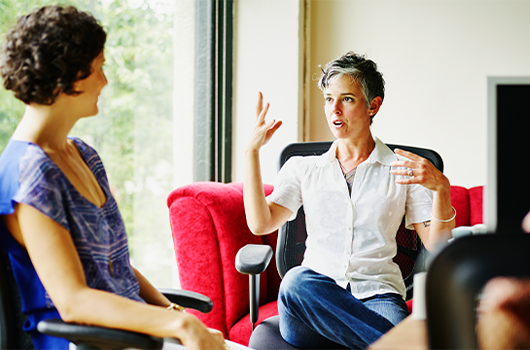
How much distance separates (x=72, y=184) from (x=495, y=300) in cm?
80

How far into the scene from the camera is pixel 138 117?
2238 millimetres

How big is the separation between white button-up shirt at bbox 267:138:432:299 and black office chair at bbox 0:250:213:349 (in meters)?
0.86

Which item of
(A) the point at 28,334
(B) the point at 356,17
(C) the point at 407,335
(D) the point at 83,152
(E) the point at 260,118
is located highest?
(B) the point at 356,17

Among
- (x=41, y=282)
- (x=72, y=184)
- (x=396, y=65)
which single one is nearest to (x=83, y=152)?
(x=72, y=184)

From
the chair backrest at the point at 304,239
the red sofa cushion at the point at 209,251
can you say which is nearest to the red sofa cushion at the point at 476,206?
the chair backrest at the point at 304,239

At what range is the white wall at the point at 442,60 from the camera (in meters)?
2.41

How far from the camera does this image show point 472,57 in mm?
2465

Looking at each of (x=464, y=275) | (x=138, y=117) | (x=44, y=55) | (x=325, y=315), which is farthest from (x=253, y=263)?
(x=138, y=117)

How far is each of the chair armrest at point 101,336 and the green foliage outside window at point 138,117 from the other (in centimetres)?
125

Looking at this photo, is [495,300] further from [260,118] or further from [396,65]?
[396,65]

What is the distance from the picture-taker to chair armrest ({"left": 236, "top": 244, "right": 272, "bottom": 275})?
1.42m

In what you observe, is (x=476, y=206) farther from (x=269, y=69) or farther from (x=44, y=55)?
(x=44, y=55)

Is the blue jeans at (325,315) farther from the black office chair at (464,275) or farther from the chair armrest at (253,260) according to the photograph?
the black office chair at (464,275)

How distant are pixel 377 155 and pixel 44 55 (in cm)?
113
